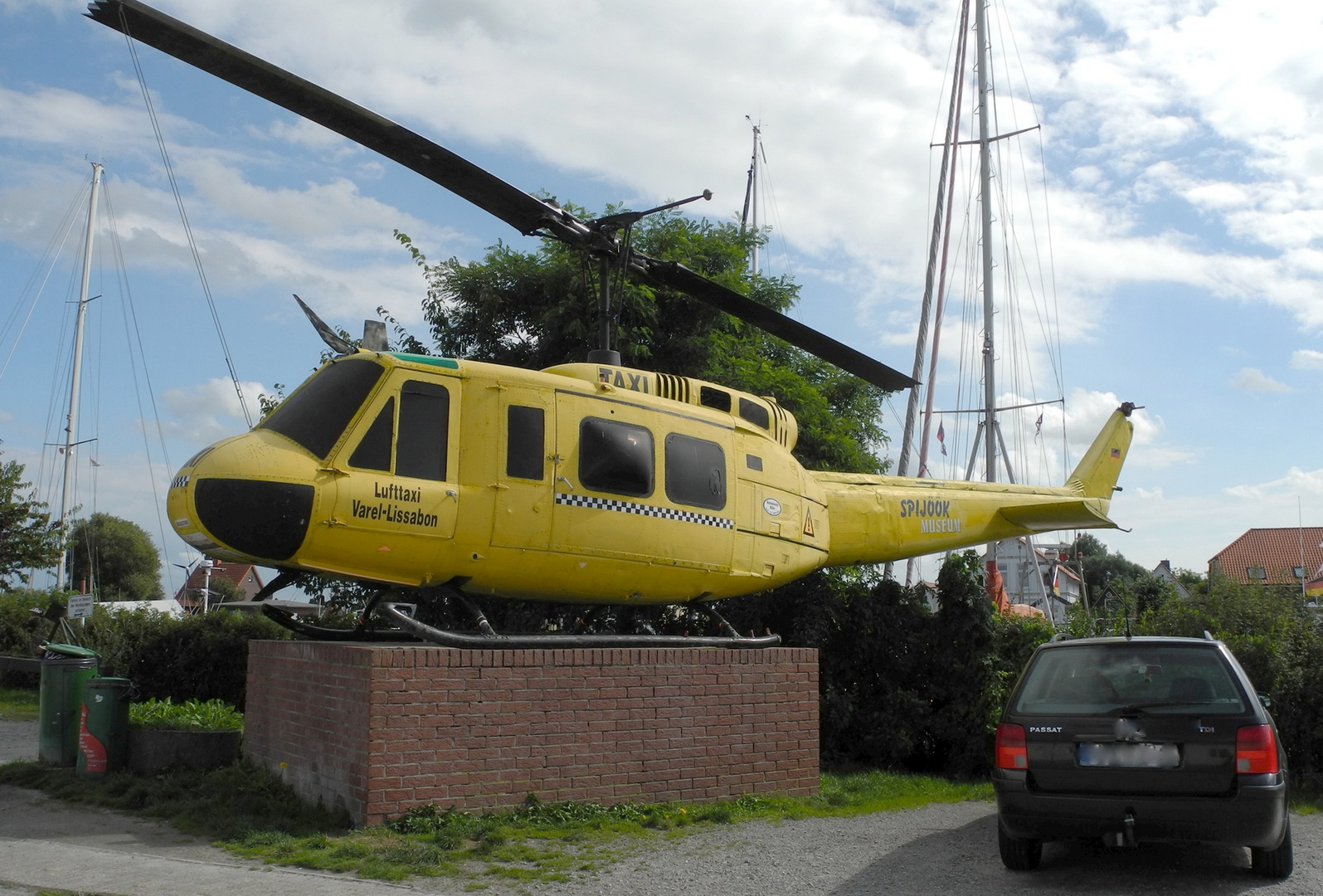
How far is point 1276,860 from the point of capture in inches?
240

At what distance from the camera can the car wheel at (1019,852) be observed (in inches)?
253

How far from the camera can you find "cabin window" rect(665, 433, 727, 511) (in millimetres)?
8906

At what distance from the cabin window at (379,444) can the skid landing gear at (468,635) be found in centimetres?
107

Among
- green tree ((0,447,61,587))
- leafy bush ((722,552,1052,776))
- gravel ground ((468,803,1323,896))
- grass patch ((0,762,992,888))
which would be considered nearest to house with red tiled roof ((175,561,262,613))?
green tree ((0,447,61,587))

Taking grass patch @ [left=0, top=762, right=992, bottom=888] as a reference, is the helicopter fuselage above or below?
above

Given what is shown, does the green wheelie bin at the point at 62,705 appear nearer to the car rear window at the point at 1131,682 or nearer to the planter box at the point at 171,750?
the planter box at the point at 171,750

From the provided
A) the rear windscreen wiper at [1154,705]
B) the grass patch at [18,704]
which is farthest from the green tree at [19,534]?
the rear windscreen wiper at [1154,705]

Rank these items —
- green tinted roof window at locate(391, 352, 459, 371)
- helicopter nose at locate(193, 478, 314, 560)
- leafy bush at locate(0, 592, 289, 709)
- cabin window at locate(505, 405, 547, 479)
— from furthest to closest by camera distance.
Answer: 1. leafy bush at locate(0, 592, 289, 709)
2. cabin window at locate(505, 405, 547, 479)
3. green tinted roof window at locate(391, 352, 459, 371)
4. helicopter nose at locate(193, 478, 314, 560)

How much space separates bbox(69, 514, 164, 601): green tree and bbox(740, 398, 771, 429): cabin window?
153ft

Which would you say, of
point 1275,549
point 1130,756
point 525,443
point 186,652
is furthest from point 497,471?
point 1275,549

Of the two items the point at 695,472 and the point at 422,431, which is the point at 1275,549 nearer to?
the point at 695,472

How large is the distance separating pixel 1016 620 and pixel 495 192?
8.54 m

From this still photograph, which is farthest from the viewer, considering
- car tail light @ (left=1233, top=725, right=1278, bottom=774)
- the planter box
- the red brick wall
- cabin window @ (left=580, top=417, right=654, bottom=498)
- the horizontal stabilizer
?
the horizontal stabilizer

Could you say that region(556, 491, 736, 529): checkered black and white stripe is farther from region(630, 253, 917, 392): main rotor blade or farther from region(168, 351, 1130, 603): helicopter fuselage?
region(630, 253, 917, 392): main rotor blade
